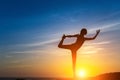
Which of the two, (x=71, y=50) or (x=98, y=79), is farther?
(x=98, y=79)

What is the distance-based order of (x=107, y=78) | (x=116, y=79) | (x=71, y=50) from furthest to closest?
(x=107, y=78)
(x=116, y=79)
(x=71, y=50)

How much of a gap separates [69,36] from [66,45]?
695 mm

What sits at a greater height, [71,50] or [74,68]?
[71,50]

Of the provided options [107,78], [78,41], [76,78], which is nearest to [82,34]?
[78,41]

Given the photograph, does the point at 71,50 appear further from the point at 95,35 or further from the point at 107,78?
the point at 107,78

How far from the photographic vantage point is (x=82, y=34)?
1354 cm

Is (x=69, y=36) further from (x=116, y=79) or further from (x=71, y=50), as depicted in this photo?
(x=116, y=79)

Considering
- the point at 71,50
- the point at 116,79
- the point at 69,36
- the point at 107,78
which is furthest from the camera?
the point at 107,78

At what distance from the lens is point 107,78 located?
23.5 metres

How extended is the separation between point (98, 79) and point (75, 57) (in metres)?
11.4

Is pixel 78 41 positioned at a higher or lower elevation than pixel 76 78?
higher

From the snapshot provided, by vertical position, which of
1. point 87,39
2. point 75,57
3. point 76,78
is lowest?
point 76,78

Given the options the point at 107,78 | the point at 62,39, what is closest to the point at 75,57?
the point at 62,39

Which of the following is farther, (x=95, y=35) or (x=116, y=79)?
(x=116, y=79)
